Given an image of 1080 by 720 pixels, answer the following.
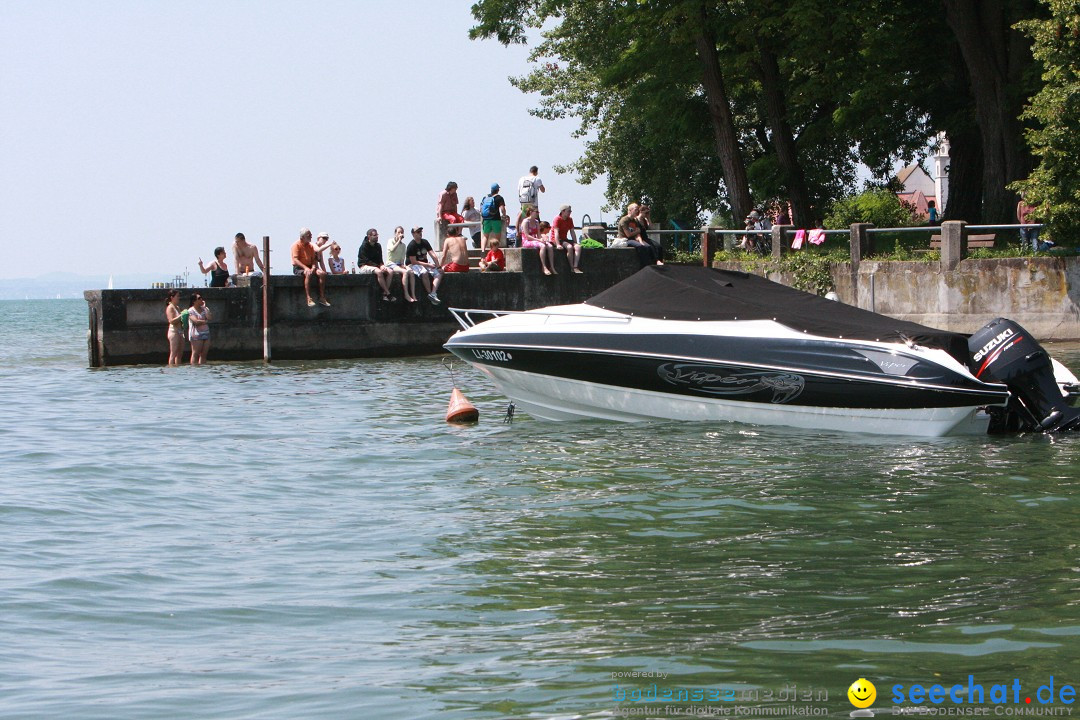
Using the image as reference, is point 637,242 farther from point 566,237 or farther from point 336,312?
point 336,312

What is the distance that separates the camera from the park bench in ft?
86.4

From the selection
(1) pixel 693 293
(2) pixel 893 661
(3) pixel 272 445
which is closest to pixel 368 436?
(3) pixel 272 445

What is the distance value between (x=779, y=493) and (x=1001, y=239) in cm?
1856

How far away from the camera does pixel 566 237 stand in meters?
28.1

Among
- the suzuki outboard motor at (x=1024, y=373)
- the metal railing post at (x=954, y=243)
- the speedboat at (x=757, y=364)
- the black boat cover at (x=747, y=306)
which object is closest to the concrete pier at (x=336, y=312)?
the metal railing post at (x=954, y=243)

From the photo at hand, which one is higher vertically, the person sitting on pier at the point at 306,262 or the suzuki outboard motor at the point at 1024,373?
the person sitting on pier at the point at 306,262

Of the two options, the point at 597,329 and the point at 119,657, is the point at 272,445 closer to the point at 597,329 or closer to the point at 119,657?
the point at 597,329

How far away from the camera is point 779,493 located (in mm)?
10398

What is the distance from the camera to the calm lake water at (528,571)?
6.03 m

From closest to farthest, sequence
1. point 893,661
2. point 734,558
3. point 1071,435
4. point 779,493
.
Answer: point 893,661, point 734,558, point 779,493, point 1071,435

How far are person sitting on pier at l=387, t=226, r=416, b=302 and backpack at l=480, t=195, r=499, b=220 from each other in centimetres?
203

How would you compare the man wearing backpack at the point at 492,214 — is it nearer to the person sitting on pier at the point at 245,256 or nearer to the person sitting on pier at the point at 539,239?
the person sitting on pier at the point at 539,239

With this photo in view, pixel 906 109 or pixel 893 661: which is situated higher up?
pixel 906 109

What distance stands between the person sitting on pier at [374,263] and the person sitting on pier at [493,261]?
2.04 meters
